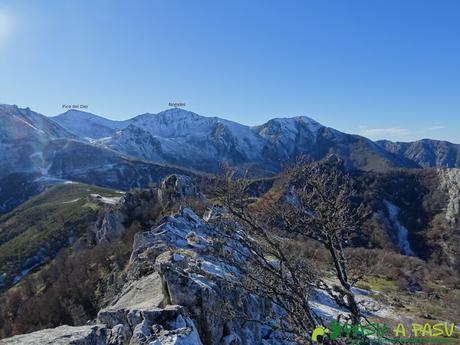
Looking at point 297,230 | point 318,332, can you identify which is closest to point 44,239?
point 297,230

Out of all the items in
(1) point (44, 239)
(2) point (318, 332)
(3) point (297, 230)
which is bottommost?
(1) point (44, 239)

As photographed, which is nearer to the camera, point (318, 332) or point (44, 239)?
point (318, 332)

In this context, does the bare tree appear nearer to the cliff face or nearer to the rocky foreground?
the rocky foreground

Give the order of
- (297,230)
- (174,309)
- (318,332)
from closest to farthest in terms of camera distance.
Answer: (318,332) → (297,230) → (174,309)

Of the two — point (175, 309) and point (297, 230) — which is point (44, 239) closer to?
point (175, 309)

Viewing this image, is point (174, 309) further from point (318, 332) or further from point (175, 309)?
point (318, 332)

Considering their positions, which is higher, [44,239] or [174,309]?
[174,309]

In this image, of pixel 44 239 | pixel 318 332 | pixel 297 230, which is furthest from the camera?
pixel 44 239

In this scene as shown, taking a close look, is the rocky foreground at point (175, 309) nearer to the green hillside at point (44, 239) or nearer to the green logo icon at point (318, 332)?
the green logo icon at point (318, 332)

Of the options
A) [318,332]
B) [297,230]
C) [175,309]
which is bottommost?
[175,309]

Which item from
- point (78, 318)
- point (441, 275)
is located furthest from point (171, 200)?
point (441, 275)

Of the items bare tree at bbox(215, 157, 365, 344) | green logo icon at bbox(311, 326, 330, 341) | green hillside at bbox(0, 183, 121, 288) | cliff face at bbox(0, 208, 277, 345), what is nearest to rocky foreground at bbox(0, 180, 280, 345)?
cliff face at bbox(0, 208, 277, 345)

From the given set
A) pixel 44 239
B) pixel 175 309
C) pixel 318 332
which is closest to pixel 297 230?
pixel 318 332

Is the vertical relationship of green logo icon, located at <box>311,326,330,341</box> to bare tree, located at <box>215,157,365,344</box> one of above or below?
below
